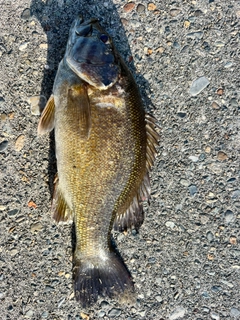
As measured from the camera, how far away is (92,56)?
96.2 inches

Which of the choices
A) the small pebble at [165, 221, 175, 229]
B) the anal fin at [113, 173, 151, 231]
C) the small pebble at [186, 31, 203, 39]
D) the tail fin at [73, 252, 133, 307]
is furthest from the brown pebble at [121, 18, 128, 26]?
the tail fin at [73, 252, 133, 307]

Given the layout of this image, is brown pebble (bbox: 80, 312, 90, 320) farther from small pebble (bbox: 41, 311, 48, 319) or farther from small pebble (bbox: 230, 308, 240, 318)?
small pebble (bbox: 230, 308, 240, 318)

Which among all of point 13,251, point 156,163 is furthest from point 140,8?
point 13,251

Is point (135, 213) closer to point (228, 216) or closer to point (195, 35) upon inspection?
point (228, 216)

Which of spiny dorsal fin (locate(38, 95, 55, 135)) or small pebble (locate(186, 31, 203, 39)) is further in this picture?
small pebble (locate(186, 31, 203, 39))

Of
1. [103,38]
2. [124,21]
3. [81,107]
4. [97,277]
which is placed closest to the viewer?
[81,107]

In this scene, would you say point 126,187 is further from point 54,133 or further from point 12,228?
point 12,228

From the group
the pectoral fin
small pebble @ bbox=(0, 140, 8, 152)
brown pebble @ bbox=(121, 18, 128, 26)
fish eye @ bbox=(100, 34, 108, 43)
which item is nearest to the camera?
the pectoral fin

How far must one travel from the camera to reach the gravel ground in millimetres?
2770

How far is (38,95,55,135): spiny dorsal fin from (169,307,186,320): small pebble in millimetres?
1756

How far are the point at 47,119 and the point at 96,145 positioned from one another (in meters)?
0.46

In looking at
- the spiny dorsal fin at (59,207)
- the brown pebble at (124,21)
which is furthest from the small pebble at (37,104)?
the brown pebble at (124,21)

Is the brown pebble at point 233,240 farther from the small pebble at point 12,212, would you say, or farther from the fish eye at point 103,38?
the fish eye at point 103,38

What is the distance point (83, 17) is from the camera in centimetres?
274
